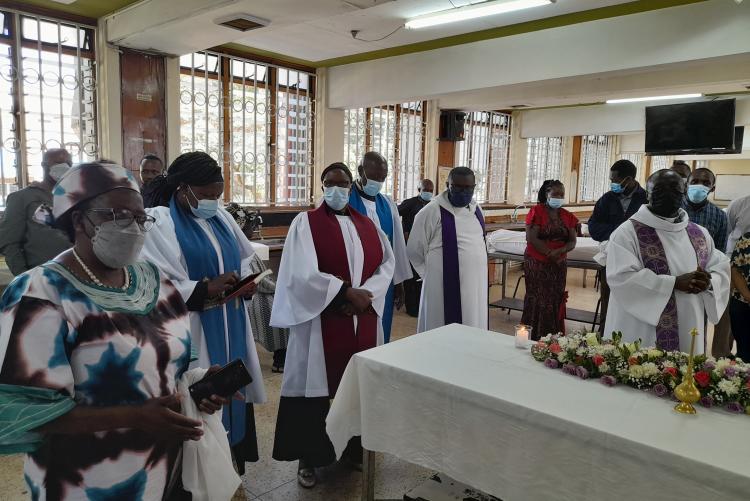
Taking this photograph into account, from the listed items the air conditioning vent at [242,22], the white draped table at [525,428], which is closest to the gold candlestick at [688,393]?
the white draped table at [525,428]

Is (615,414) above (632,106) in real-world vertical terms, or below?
below

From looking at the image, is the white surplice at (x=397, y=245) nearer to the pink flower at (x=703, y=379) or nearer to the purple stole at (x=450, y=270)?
the purple stole at (x=450, y=270)

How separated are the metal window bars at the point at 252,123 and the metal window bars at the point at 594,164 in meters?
8.26

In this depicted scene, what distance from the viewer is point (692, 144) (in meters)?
7.18

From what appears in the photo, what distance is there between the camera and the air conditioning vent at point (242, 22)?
4.46 meters

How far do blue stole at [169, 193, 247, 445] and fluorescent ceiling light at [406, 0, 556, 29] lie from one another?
3.45m

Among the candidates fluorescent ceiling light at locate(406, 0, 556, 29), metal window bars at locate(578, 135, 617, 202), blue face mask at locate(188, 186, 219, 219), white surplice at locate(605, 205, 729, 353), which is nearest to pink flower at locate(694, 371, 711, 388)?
white surplice at locate(605, 205, 729, 353)

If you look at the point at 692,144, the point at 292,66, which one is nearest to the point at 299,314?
the point at 292,66

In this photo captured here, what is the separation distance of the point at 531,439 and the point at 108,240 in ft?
4.58

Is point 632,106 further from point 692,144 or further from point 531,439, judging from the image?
A: point 531,439

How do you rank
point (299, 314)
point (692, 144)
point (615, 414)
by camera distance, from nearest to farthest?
point (615, 414) < point (299, 314) < point (692, 144)

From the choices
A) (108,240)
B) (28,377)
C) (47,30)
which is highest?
(47,30)

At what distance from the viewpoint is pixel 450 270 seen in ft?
12.4

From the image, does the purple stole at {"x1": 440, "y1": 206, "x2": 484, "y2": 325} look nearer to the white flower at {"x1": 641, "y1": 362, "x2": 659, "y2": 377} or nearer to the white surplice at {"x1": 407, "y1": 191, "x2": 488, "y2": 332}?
the white surplice at {"x1": 407, "y1": 191, "x2": 488, "y2": 332}
